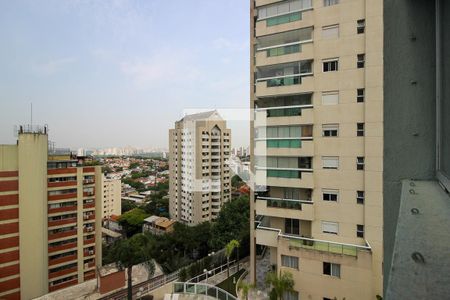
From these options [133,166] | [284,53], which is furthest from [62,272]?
[133,166]

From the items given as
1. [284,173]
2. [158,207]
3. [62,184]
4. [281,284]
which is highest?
[284,173]

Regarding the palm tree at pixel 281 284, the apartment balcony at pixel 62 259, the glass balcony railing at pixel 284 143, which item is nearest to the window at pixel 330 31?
the glass balcony railing at pixel 284 143

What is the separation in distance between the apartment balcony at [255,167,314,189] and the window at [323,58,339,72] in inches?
153

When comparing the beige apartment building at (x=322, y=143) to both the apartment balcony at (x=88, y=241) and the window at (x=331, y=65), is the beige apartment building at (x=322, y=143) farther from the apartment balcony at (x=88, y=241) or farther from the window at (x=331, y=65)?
the apartment balcony at (x=88, y=241)

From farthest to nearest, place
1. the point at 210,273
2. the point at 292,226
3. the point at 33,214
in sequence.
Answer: the point at 33,214, the point at 210,273, the point at 292,226

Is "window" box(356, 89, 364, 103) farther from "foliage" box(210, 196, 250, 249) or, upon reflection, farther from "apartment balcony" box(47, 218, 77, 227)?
"apartment balcony" box(47, 218, 77, 227)

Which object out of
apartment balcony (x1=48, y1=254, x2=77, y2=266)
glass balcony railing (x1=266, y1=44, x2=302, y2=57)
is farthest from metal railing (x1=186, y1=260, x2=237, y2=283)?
glass balcony railing (x1=266, y1=44, x2=302, y2=57)

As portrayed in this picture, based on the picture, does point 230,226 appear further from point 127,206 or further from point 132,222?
point 127,206

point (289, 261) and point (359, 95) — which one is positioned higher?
point (359, 95)

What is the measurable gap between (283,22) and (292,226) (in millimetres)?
8440

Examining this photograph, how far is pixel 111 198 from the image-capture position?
1658 inches

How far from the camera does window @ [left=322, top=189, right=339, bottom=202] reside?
940 centimetres

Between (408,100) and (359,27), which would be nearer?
(408,100)

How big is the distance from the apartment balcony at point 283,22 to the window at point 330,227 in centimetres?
761
